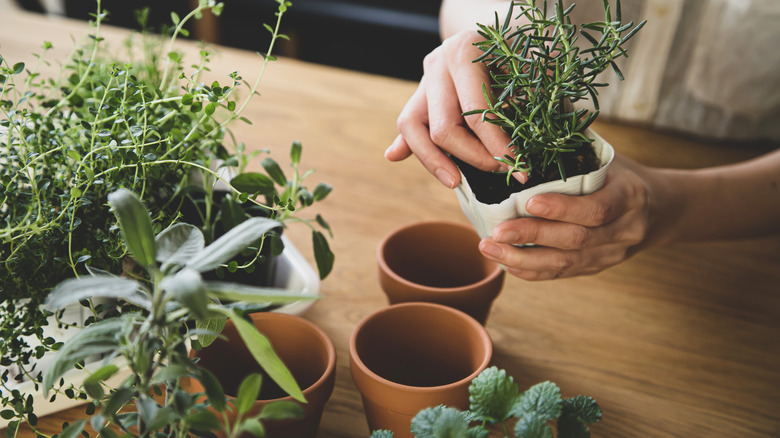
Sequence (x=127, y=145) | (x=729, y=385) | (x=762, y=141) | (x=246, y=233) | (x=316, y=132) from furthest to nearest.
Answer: (x=762, y=141)
(x=316, y=132)
(x=729, y=385)
(x=127, y=145)
(x=246, y=233)

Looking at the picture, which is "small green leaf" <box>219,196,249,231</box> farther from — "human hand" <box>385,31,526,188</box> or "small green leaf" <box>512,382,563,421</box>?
"small green leaf" <box>512,382,563,421</box>

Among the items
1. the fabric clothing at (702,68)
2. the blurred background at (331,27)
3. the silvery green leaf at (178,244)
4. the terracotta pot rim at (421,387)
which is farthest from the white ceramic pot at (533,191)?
the blurred background at (331,27)

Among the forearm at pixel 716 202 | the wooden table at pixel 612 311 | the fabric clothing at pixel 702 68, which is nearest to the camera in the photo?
the wooden table at pixel 612 311

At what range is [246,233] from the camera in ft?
1.39

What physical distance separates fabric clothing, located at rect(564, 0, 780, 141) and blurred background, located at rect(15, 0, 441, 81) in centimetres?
110

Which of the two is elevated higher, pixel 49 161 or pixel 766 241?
pixel 49 161

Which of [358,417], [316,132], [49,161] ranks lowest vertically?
[358,417]

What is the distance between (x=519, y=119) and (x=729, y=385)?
0.43 m

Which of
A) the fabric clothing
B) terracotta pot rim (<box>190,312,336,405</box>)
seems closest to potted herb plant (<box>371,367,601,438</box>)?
terracotta pot rim (<box>190,312,336,405</box>)

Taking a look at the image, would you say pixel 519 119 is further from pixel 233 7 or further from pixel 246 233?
pixel 233 7

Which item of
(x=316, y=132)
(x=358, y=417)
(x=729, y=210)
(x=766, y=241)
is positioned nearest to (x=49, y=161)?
(x=358, y=417)

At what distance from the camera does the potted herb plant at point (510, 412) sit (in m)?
0.43

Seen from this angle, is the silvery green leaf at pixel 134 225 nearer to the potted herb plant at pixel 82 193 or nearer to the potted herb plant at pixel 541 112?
the potted herb plant at pixel 82 193

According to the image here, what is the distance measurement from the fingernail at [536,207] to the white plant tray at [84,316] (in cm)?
25
